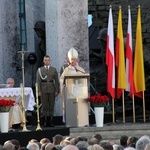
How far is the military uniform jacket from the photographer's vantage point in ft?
59.0

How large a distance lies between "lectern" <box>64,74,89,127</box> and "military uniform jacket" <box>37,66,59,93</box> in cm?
31

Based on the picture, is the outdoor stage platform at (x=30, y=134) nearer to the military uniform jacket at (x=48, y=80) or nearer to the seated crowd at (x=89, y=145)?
the military uniform jacket at (x=48, y=80)

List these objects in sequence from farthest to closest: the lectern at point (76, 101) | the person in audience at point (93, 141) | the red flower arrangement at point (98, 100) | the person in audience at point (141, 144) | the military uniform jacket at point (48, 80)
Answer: the military uniform jacket at point (48, 80), the lectern at point (76, 101), the red flower arrangement at point (98, 100), the person in audience at point (93, 141), the person in audience at point (141, 144)

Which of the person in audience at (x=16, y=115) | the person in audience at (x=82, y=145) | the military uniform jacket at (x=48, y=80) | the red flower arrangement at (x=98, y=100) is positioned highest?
the military uniform jacket at (x=48, y=80)

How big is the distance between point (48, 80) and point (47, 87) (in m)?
0.17

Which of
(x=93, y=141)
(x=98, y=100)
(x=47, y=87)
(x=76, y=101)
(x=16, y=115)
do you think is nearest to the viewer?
(x=93, y=141)

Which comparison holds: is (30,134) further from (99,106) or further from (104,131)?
(99,106)

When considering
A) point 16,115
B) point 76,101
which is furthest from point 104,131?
point 16,115

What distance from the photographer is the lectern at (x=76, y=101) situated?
17766mm

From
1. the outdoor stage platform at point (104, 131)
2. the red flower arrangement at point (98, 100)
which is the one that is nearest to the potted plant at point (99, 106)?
the red flower arrangement at point (98, 100)

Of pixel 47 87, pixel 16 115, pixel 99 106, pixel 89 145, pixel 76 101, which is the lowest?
A: pixel 89 145

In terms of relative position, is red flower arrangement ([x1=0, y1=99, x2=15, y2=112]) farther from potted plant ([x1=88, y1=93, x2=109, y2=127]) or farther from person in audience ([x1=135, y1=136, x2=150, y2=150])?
person in audience ([x1=135, y1=136, x2=150, y2=150])

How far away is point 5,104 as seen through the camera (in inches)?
640

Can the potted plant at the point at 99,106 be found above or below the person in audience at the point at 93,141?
above
